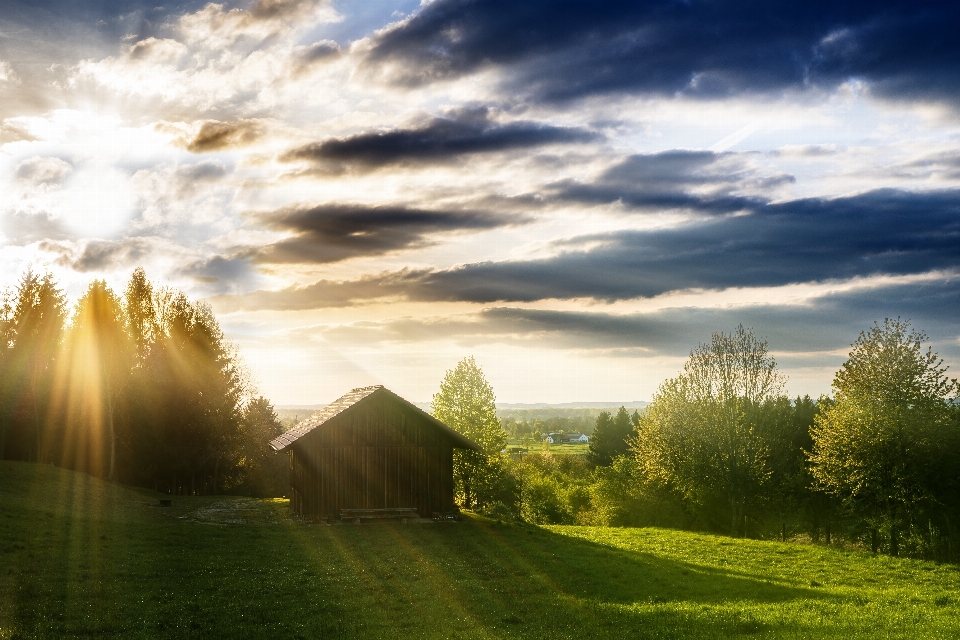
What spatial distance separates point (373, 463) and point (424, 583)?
16264 millimetres

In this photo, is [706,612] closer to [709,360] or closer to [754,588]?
[754,588]

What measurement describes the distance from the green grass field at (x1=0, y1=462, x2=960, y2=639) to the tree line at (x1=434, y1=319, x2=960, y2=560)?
6837 millimetres

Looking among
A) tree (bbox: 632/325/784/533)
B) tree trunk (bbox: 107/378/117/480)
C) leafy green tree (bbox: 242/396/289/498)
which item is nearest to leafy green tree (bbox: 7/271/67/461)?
tree trunk (bbox: 107/378/117/480)

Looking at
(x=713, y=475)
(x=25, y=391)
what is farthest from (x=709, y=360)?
(x=25, y=391)

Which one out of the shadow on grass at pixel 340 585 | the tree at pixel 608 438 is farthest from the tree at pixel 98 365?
the tree at pixel 608 438

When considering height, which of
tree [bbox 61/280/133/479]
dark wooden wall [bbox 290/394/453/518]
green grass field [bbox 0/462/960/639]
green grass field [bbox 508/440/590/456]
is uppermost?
tree [bbox 61/280/133/479]

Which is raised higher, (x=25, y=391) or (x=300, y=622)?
(x=25, y=391)

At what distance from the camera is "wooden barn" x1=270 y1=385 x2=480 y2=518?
119 feet

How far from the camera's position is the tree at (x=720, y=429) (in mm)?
45906

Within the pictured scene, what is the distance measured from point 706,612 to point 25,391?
58.3 meters

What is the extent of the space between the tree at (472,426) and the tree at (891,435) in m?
22.2

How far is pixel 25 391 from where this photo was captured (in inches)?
2219

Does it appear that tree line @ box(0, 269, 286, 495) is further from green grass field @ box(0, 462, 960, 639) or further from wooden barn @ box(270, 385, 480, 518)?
wooden barn @ box(270, 385, 480, 518)

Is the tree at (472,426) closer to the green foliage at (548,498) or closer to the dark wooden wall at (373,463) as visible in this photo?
the green foliage at (548,498)
